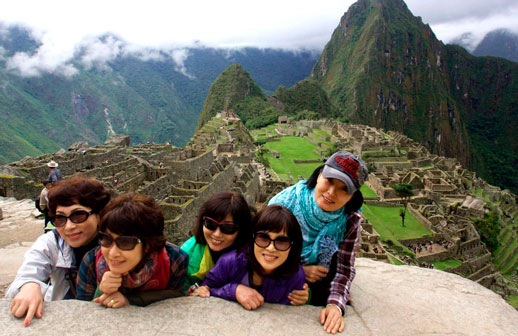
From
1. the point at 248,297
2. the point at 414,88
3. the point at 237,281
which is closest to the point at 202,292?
the point at 237,281

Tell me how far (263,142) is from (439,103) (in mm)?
109408

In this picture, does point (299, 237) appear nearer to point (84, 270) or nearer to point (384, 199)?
point (84, 270)

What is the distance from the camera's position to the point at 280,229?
106 inches

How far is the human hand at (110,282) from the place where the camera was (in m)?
2.58

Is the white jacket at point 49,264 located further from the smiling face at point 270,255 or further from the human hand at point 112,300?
the smiling face at point 270,255

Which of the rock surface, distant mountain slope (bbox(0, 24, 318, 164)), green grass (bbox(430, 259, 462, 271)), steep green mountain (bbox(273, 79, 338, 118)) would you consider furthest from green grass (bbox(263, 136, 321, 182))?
steep green mountain (bbox(273, 79, 338, 118))

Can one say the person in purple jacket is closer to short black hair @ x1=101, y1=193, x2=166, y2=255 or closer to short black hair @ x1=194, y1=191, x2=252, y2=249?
short black hair @ x1=194, y1=191, x2=252, y2=249

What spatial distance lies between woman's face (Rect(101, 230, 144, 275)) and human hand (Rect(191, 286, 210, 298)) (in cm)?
65

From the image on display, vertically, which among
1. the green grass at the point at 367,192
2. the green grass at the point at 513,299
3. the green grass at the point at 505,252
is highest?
the green grass at the point at 367,192

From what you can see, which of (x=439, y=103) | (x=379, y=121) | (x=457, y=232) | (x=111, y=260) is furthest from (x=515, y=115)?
(x=111, y=260)

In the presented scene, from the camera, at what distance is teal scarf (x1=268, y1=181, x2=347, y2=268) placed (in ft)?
10.3

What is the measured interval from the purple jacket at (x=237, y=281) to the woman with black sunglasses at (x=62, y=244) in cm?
104

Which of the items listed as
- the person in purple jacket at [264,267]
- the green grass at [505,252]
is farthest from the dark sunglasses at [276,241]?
the green grass at [505,252]

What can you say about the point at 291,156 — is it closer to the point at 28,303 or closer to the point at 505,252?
the point at 505,252
